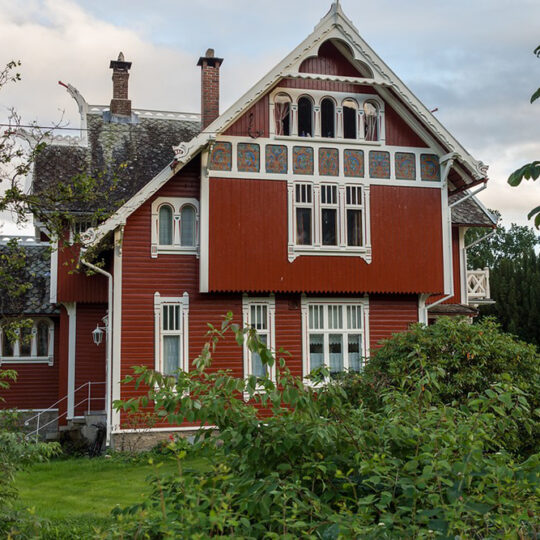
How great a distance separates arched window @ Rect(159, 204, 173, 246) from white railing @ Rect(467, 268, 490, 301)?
11.6 meters

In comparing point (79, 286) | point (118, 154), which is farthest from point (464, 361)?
point (118, 154)

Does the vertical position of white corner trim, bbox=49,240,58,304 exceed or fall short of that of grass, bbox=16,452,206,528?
it exceeds it

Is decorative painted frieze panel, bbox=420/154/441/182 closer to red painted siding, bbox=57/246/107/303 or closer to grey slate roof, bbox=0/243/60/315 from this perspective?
red painted siding, bbox=57/246/107/303

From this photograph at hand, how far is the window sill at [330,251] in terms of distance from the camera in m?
18.2

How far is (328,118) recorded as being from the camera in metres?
19.0

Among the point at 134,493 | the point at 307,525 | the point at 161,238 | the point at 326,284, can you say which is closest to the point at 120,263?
the point at 161,238

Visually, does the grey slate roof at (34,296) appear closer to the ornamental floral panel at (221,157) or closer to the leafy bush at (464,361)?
the ornamental floral panel at (221,157)

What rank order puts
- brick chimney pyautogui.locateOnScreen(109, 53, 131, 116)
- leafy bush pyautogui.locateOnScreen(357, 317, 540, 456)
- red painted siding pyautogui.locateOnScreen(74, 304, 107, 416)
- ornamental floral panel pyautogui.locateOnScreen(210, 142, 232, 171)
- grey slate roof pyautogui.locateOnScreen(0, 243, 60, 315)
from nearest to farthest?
→ leafy bush pyautogui.locateOnScreen(357, 317, 540, 456)
ornamental floral panel pyautogui.locateOnScreen(210, 142, 232, 171)
red painted siding pyautogui.locateOnScreen(74, 304, 107, 416)
grey slate roof pyautogui.locateOnScreen(0, 243, 60, 315)
brick chimney pyautogui.locateOnScreen(109, 53, 131, 116)

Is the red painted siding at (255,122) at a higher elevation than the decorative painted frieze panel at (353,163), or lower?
higher

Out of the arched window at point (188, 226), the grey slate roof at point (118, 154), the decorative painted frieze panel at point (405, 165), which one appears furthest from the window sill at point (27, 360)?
the decorative painted frieze panel at point (405, 165)

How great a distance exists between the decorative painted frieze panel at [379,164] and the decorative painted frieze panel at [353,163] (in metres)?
0.27

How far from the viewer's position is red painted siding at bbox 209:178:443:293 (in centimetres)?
1781

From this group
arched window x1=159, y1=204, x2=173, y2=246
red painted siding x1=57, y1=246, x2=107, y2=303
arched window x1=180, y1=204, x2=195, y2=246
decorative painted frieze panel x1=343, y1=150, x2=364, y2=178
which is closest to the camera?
arched window x1=159, y1=204, x2=173, y2=246

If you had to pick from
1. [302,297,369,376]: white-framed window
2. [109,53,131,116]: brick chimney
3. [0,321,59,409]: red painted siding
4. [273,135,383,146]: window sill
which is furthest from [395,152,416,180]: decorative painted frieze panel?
[0,321,59,409]: red painted siding
